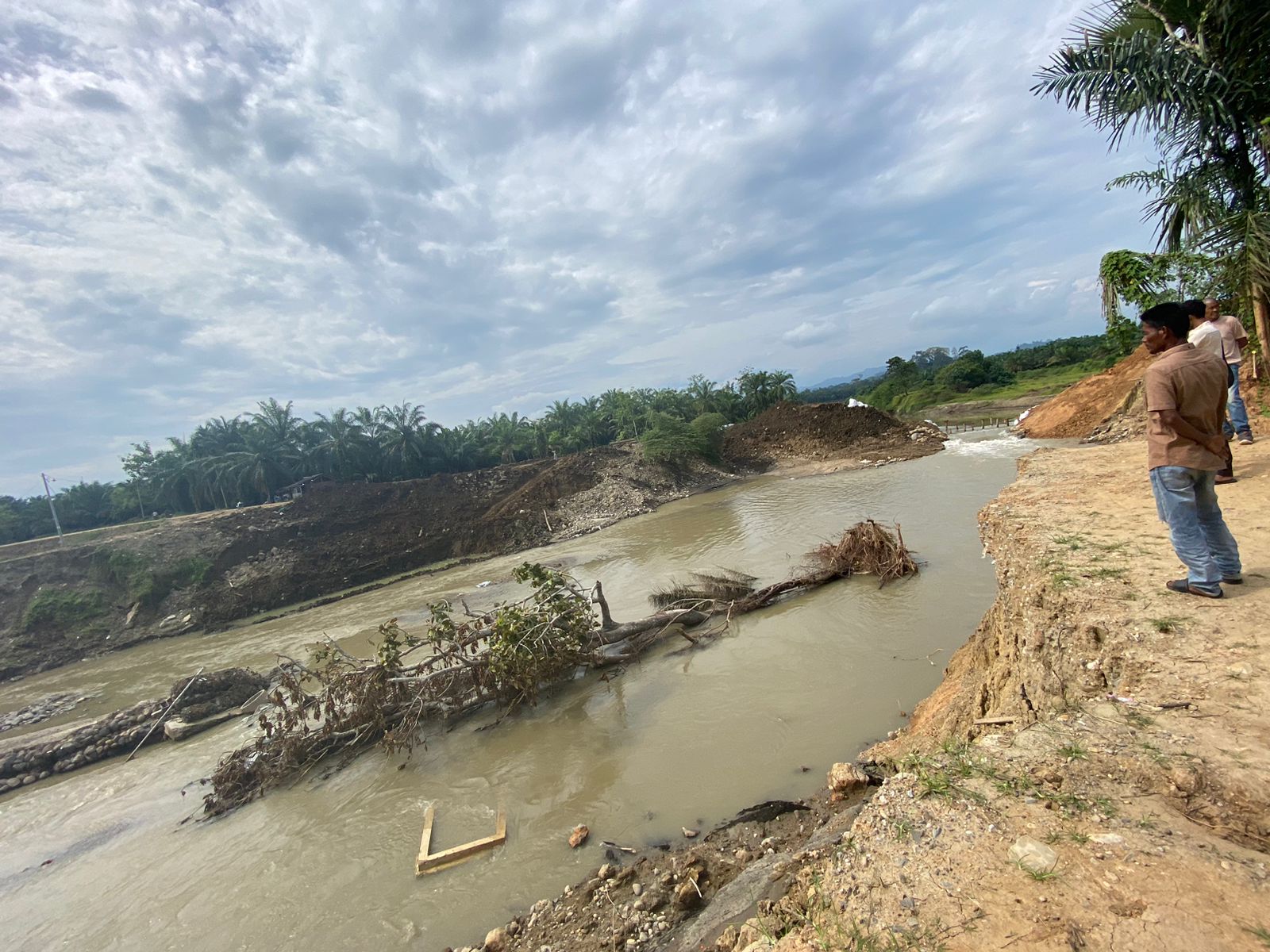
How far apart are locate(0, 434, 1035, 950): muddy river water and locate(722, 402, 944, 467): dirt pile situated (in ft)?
63.8

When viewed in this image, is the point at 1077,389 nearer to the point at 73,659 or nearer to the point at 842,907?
the point at 842,907

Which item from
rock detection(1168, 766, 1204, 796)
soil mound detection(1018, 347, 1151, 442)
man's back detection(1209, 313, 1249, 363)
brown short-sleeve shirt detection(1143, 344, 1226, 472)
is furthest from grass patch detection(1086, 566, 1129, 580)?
soil mound detection(1018, 347, 1151, 442)

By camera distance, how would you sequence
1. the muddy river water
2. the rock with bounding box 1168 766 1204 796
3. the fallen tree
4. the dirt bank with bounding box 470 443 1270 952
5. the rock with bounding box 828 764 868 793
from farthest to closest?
the fallen tree < the muddy river water < the rock with bounding box 828 764 868 793 < the rock with bounding box 1168 766 1204 796 < the dirt bank with bounding box 470 443 1270 952

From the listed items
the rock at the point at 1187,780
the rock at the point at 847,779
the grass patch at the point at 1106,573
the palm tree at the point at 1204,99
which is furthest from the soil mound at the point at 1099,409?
the rock at the point at 1187,780

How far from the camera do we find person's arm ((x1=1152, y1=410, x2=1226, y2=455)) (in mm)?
3449

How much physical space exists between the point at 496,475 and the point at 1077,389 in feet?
97.0

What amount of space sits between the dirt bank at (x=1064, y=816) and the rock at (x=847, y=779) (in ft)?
0.73

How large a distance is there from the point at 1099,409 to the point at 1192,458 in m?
21.6

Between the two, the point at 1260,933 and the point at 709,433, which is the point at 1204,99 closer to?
the point at 1260,933

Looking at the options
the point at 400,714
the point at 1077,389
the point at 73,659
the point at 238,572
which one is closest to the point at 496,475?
the point at 238,572

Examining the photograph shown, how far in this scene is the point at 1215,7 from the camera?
22.4 feet

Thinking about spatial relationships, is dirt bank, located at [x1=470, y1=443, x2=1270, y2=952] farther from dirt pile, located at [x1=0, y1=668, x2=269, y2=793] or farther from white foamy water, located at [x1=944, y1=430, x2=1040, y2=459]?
white foamy water, located at [x1=944, y1=430, x2=1040, y2=459]

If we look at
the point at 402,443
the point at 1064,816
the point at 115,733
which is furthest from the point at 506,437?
the point at 1064,816

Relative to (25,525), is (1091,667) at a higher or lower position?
lower
